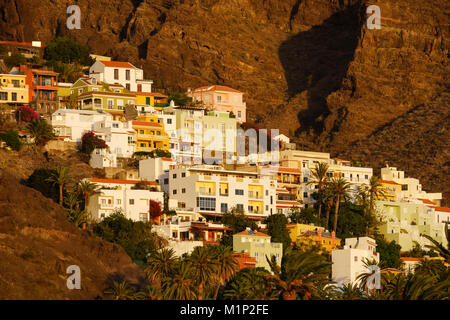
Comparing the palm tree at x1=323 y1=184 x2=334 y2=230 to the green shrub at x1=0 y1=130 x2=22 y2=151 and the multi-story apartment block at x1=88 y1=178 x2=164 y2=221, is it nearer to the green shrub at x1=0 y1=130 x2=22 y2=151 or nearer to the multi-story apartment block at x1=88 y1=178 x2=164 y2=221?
the multi-story apartment block at x1=88 y1=178 x2=164 y2=221

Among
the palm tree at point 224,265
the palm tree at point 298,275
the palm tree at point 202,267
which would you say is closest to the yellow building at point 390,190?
the palm tree at point 224,265

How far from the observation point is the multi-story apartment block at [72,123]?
467 feet

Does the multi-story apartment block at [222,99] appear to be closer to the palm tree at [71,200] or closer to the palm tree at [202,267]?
the palm tree at [71,200]

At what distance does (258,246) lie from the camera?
397 ft

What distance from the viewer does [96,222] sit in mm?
122562

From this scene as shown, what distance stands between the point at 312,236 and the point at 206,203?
33.2ft

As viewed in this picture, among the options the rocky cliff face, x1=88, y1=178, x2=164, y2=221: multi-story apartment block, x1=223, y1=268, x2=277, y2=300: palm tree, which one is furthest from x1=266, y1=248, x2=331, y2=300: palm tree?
the rocky cliff face

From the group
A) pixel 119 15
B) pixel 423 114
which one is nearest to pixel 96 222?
pixel 423 114

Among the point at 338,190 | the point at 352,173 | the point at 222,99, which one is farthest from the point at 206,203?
the point at 222,99

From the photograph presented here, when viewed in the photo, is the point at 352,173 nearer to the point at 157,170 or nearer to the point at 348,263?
the point at 157,170

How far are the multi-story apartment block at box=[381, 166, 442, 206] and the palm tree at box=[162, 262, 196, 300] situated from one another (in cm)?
5156

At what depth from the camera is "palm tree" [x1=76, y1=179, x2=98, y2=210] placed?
123 m

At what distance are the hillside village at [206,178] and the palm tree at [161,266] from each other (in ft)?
15.3
